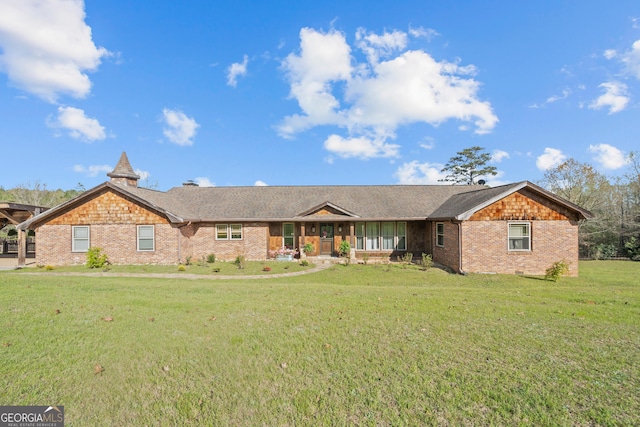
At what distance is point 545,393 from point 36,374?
675 cm

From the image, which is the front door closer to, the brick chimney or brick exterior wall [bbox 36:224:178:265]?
brick exterior wall [bbox 36:224:178:265]

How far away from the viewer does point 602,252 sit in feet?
83.9

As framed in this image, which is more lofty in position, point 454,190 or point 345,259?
point 454,190

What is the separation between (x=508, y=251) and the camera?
16.2 meters

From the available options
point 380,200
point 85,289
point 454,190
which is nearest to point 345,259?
point 380,200

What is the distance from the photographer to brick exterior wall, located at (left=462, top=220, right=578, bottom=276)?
16.2 m

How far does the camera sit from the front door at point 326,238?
21.8m

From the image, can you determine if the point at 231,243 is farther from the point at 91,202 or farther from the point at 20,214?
the point at 20,214

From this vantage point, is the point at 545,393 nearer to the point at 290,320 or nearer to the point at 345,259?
the point at 290,320

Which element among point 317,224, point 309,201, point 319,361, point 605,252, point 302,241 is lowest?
point 605,252

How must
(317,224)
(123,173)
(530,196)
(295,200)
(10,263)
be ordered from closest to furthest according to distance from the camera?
(530,196) < (10,263) < (317,224) < (123,173) < (295,200)

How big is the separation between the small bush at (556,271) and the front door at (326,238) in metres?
12.1
